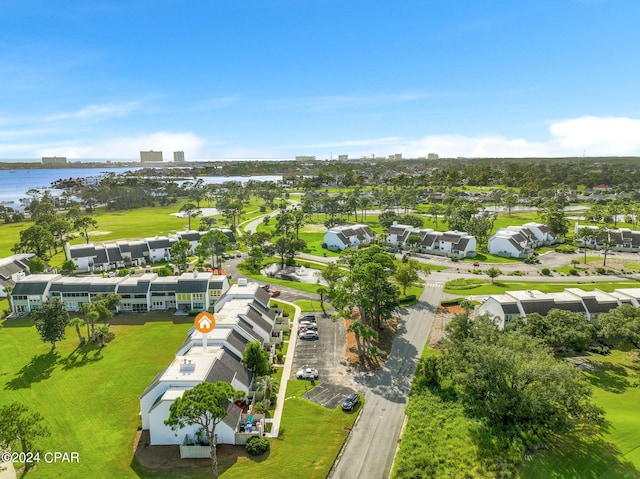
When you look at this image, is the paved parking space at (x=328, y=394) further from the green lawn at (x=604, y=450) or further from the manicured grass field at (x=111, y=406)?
the green lawn at (x=604, y=450)

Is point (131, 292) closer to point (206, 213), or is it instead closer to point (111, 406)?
point (111, 406)

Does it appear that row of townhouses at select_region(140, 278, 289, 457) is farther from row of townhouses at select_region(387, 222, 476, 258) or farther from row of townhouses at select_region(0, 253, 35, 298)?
row of townhouses at select_region(387, 222, 476, 258)

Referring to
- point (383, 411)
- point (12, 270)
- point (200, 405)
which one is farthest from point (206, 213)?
point (200, 405)

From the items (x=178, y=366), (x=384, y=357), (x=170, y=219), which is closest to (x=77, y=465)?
(x=178, y=366)

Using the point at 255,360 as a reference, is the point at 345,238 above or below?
above

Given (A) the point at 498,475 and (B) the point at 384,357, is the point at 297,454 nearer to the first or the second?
(A) the point at 498,475
